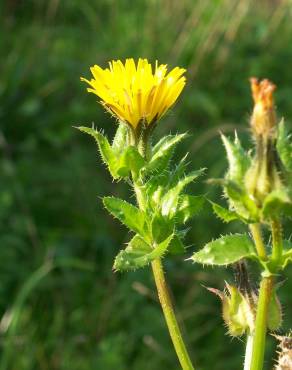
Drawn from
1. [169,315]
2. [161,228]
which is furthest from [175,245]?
[169,315]

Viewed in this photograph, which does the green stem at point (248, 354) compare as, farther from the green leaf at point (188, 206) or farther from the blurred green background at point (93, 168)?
the blurred green background at point (93, 168)

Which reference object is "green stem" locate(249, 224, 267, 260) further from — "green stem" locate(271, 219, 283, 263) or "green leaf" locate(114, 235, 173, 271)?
"green leaf" locate(114, 235, 173, 271)

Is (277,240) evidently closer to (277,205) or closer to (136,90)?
(277,205)

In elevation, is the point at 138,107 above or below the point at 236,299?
above

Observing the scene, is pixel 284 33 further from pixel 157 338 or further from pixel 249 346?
Result: pixel 249 346

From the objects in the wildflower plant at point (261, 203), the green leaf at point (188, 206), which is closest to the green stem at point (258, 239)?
the wildflower plant at point (261, 203)

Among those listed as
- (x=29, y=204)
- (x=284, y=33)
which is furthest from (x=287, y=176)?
(x=284, y=33)

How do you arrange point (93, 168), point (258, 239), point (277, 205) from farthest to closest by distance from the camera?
point (93, 168)
point (258, 239)
point (277, 205)
